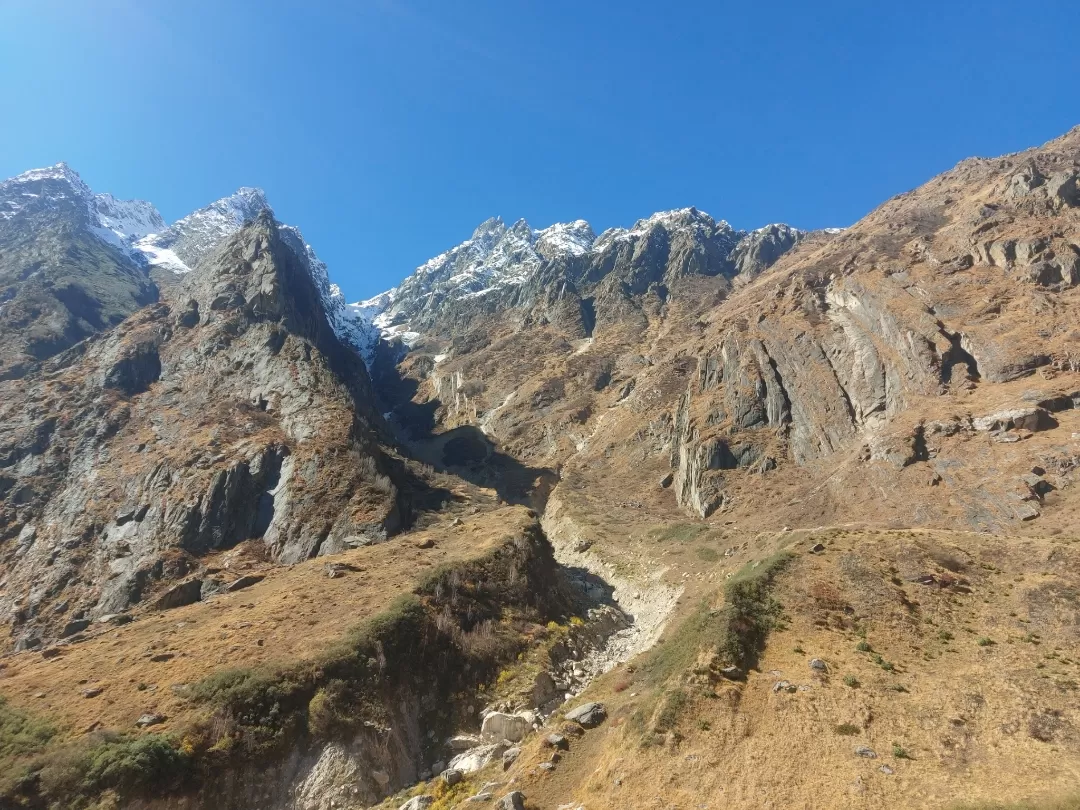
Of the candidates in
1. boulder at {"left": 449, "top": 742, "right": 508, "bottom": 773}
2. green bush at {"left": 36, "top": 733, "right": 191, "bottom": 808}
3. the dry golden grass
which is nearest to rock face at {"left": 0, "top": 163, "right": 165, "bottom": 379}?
the dry golden grass

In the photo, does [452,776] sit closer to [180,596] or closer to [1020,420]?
[180,596]

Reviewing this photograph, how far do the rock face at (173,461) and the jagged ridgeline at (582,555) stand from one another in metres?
0.45

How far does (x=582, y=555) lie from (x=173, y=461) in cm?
4504

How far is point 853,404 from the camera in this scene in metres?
66.6

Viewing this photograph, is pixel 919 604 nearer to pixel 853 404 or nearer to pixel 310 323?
pixel 853 404

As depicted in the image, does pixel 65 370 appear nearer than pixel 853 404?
No

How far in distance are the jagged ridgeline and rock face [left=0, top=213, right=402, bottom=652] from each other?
0.45 meters

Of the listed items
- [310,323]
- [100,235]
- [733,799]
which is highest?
[100,235]

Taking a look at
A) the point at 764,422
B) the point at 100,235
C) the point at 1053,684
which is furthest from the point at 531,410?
the point at 100,235

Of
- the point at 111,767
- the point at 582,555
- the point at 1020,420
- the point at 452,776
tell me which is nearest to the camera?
the point at 111,767

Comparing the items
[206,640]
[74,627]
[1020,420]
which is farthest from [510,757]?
[1020,420]

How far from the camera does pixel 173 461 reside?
60.8 meters

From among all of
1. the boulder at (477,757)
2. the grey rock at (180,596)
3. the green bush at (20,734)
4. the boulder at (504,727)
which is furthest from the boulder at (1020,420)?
the grey rock at (180,596)

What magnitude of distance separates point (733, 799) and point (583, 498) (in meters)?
55.1
